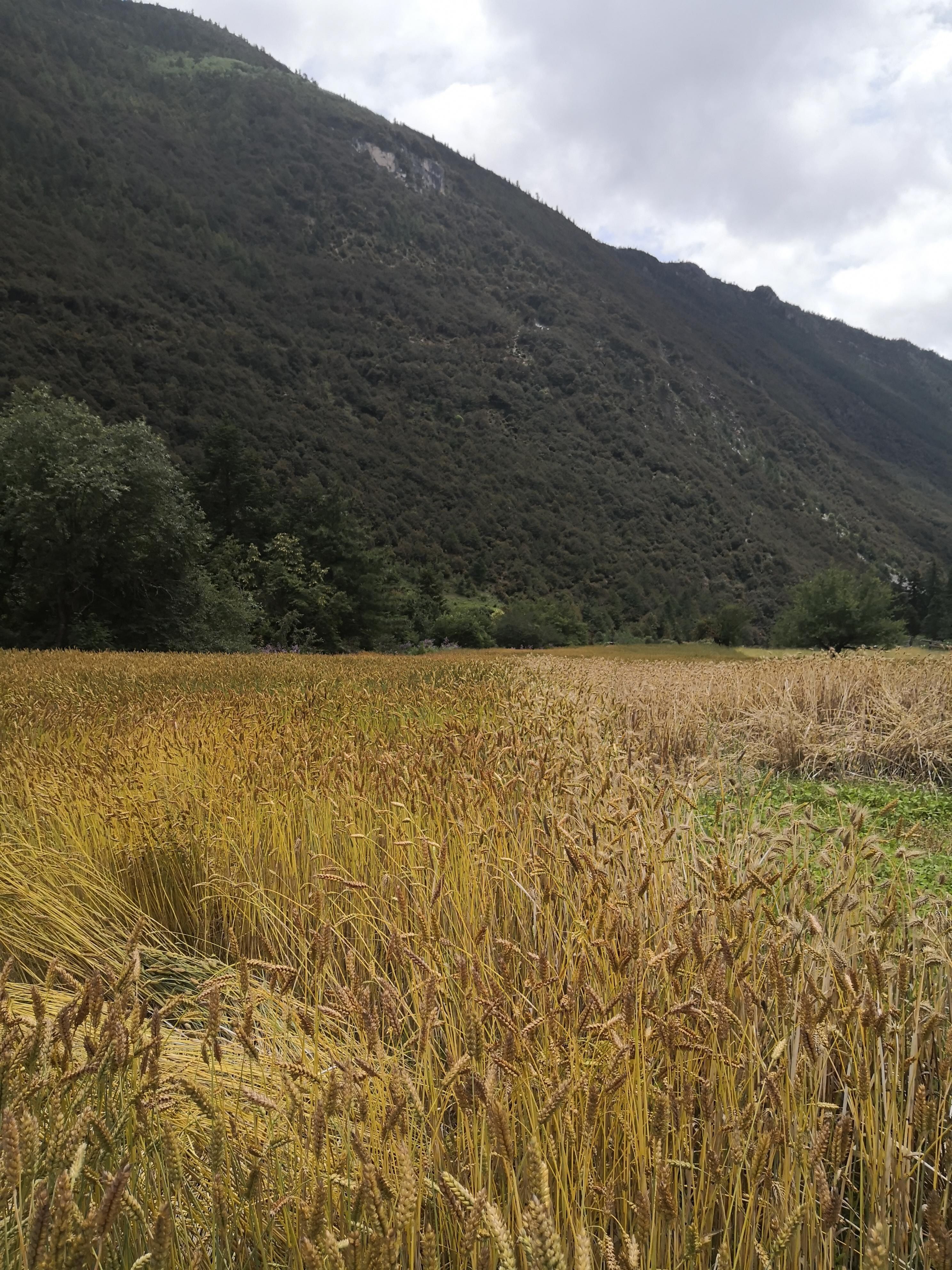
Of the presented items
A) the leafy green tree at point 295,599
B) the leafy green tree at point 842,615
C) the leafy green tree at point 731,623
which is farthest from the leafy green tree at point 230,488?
the leafy green tree at point 842,615

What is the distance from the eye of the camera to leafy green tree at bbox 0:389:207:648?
19.1 meters

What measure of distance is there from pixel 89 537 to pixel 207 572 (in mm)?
5884

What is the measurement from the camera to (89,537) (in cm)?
1938

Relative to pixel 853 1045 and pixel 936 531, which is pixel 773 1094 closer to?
pixel 853 1045

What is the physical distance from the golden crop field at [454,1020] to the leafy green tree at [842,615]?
3690 centimetres

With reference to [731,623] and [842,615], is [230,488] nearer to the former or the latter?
→ [731,623]

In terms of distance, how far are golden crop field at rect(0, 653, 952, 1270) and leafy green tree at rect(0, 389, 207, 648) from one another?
60.3 feet

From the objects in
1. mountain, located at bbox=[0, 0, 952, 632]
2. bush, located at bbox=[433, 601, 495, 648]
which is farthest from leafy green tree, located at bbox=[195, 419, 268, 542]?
bush, located at bbox=[433, 601, 495, 648]

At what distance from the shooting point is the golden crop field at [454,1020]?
99 cm

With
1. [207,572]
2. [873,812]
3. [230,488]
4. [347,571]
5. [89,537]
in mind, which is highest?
[230,488]

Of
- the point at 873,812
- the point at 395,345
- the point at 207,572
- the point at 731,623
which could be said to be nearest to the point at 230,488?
the point at 207,572

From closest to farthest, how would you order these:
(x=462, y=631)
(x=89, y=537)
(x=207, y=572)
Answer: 1. (x=89, y=537)
2. (x=207, y=572)
3. (x=462, y=631)

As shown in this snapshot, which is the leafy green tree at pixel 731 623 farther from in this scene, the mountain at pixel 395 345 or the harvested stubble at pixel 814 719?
the harvested stubble at pixel 814 719

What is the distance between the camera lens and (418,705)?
6.38 meters
